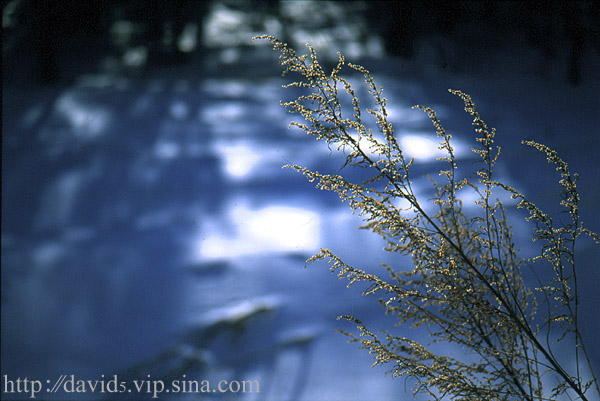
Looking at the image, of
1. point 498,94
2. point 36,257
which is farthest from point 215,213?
point 498,94

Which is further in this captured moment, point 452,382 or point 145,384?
point 145,384

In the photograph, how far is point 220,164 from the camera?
4.91 feet

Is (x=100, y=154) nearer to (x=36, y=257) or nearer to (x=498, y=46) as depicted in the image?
(x=36, y=257)

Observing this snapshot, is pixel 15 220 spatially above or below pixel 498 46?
below

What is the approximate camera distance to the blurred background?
4.28ft

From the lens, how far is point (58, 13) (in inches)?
63.4

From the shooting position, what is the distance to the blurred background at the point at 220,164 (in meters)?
1.30

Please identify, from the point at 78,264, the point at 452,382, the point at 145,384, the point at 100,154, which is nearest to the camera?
the point at 452,382

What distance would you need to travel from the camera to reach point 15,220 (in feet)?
4.65

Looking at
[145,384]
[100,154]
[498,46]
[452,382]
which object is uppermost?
[498,46]

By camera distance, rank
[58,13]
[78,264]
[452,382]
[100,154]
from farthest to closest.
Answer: [58,13], [100,154], [78,264], [452,382]

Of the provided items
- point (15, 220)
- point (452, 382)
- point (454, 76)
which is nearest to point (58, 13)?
point (15, 220)

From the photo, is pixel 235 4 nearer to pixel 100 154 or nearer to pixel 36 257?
pixel 100 154

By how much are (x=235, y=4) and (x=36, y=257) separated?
1008 millimetres
